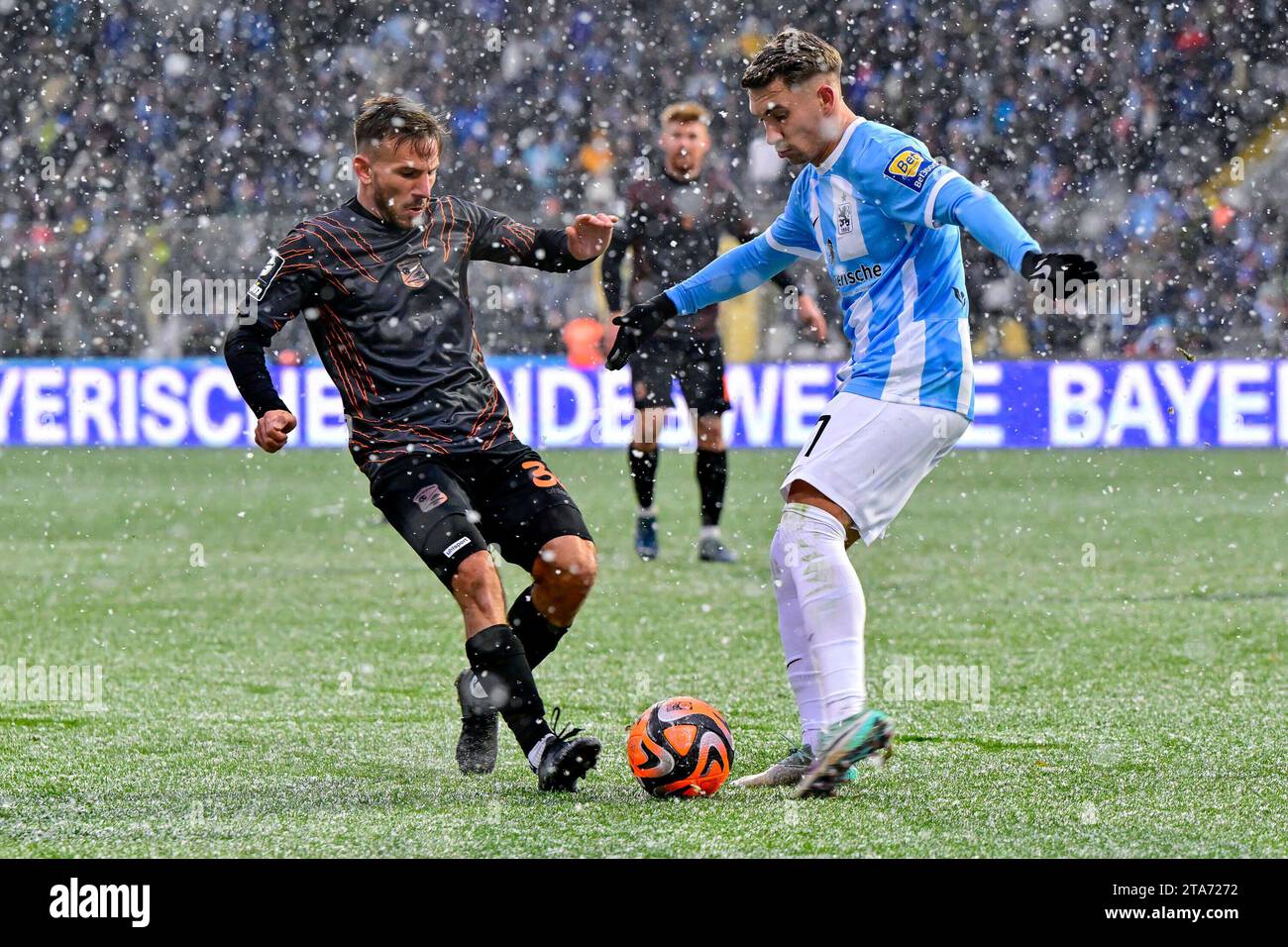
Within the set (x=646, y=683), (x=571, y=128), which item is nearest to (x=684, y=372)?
(x=646, y=683)

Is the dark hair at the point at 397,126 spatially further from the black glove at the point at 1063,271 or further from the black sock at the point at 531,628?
the black glove at the point at 1063,271

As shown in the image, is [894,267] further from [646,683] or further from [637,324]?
[646,683]

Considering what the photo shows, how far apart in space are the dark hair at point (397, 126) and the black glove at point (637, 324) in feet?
2.15

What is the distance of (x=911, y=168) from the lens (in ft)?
13.0

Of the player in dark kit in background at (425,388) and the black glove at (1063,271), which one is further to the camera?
the player in dark kit in background at (425,388)

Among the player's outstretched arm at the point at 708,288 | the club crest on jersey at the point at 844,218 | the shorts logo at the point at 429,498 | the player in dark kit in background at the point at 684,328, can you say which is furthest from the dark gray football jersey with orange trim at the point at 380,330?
the player in dark kit in background at the point at 684,328

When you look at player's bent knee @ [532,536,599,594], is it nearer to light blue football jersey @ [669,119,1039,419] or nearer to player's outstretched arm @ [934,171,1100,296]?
light blue football jersey @ [669,119,1039,419]

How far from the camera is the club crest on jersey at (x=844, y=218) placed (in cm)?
412

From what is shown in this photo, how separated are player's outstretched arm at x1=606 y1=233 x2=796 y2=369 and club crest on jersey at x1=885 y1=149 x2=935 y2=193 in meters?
0.57

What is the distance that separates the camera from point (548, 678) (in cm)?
580

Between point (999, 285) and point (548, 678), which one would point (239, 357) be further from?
point (999, 285)

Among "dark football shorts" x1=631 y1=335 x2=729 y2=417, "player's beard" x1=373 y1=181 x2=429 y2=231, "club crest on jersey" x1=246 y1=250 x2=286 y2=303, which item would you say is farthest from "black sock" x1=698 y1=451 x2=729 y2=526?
"club crest on jersey" x1=246 y1=250 x2=286 y2=303

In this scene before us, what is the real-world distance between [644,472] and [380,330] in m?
4.57
